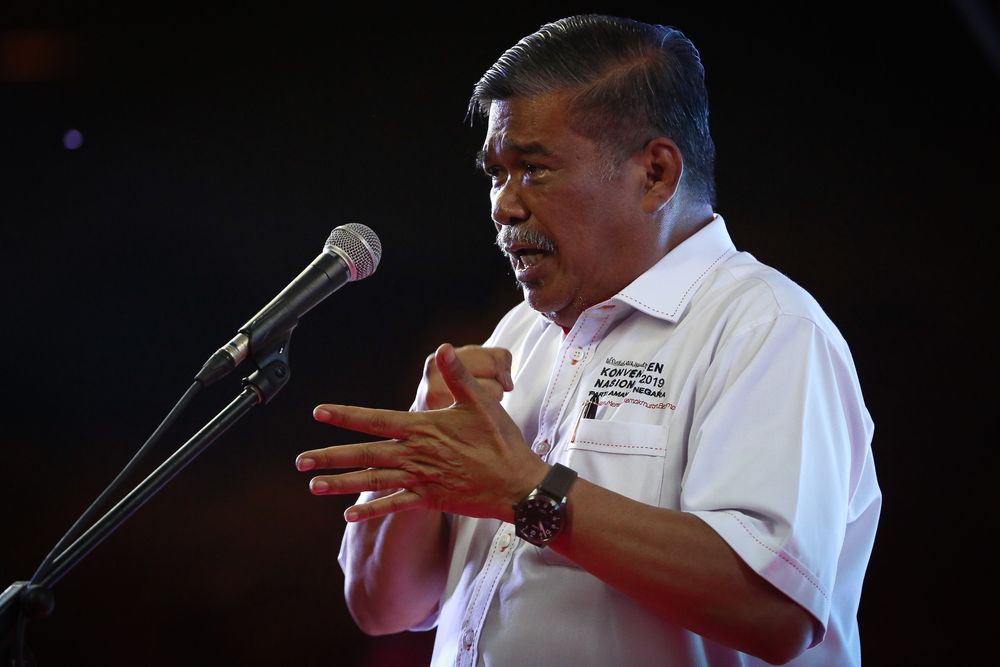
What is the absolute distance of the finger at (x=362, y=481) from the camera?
53.7 inches

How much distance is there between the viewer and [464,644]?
1615mm

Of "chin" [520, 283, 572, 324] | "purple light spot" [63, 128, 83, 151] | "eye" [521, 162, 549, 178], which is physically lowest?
"chin" [520, 283, 572, 324]

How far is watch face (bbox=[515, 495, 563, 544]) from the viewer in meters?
1.34

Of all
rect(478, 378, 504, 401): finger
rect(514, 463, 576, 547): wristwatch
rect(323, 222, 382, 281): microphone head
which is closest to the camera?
rect(514, 463, 576, 547): wristwatch

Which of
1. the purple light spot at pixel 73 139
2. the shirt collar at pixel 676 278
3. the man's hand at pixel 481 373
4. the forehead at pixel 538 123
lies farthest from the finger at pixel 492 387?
the purple light spot at pixel 73 139

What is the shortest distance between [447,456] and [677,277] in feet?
2.08

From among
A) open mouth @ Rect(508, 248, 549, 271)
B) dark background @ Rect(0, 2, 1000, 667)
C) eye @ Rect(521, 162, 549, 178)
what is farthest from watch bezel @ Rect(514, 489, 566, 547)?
dark background @ Rect(0, 2, 1000, 667)

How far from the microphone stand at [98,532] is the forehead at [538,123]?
70 centimetres

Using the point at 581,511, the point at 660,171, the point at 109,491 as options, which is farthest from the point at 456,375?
the point at 660,171

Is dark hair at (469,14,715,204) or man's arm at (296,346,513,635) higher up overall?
dark hair at (469,14,715,204)

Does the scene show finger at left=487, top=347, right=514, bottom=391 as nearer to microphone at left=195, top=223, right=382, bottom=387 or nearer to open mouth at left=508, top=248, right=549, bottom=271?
open mouth at left=508, top=248, right=549, bottom=271

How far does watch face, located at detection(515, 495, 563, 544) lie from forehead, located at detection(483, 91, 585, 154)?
756 mm

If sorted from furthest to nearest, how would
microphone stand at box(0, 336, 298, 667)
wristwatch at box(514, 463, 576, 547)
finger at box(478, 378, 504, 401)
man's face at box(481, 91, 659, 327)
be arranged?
man's face at box(481, 91, 659, 327), finger at box(478, 378, 504, 401), wristwatch at box(514, 463, 576, 547), microphone stand at box(0, 336, 298, 667)

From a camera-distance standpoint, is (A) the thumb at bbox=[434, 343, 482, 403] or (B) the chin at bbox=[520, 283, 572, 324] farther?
(B) the chin at bbox=[520, 283, 572, 324]
